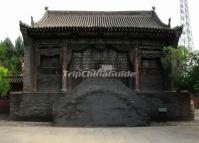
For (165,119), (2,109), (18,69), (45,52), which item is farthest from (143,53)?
(18,69)

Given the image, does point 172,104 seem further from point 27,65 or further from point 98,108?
point 27,65

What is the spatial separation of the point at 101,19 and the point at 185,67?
908cm

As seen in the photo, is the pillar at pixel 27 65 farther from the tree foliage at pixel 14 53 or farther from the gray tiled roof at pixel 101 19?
the tree foliage at pixel 14 53

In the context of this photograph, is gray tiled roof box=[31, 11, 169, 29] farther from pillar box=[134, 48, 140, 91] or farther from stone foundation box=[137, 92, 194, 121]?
stone foundation box=[137, 92, 194, 121]

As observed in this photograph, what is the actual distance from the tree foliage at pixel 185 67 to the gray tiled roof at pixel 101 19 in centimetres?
448

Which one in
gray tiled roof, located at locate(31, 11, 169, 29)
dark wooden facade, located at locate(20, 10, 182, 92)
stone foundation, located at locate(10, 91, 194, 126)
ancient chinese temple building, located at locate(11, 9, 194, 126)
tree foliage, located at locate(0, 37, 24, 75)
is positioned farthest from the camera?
tree foliage, located at locate(0, 37, 24, 75)

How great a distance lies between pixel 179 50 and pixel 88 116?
7.29 metres

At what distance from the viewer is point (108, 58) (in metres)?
27.0

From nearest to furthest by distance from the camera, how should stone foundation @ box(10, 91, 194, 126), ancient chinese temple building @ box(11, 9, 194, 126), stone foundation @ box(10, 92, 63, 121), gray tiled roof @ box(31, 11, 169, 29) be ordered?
stone foundation @ box(10, 91, 194, 126) → stone foundation @ box(10, 92, 63, 121) → ancient chinese temple building @ box(11, 9, 194, 126) → gray tiled roof @ box(31, 11, 169, 29)

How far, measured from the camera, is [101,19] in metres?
29.8

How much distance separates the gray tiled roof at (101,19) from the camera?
28.7m

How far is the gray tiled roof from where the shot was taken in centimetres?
2873

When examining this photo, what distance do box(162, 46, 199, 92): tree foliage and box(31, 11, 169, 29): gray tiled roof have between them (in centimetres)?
448

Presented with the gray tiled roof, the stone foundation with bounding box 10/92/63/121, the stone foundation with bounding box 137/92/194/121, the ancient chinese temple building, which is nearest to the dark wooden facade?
the ancient chinese temple building
